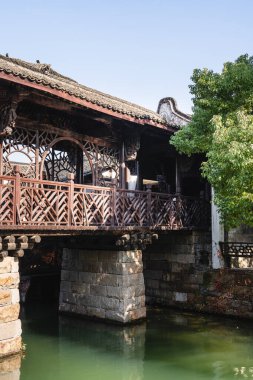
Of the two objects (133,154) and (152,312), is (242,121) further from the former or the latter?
(152,312)

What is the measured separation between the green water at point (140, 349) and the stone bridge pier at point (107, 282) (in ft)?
1.28

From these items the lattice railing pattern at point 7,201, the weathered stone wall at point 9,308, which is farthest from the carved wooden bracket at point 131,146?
the weathered stone wall at point 9,308

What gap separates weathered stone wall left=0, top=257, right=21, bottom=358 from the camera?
27.1 feet

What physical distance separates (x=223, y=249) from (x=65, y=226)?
655 cm

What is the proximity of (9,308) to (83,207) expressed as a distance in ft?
8.92

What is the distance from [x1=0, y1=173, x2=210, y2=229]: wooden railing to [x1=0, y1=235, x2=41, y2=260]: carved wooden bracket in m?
0.29

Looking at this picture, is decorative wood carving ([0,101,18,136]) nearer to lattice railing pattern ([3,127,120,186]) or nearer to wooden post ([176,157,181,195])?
lattice railing pattern ([3,127,120,186])

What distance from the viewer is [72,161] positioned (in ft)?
41.8

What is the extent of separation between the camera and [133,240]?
36.8 ft

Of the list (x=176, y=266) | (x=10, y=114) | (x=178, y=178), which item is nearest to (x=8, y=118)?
(x=10, y=114)

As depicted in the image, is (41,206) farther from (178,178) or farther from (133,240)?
(178,178)

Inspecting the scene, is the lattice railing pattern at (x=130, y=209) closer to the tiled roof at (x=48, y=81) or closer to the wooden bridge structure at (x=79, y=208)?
the wooden bridge structure at (x=79, y=208)

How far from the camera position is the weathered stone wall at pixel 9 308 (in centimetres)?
827

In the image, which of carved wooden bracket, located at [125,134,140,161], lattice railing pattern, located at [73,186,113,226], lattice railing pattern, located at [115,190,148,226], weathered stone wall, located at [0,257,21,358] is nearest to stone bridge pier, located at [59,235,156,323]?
lattice railing pattern, located at [115,190,148,226]
